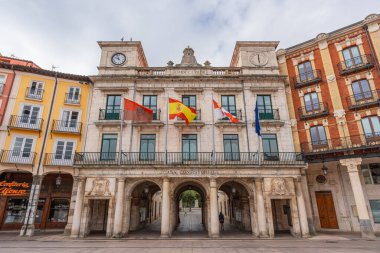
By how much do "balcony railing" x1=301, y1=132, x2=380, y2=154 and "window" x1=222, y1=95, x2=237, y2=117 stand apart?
7.10 m

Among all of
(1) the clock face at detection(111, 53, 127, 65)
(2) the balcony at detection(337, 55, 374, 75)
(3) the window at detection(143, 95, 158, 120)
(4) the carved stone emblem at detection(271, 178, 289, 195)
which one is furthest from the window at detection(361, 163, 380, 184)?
(1) the clock face at detection(111, 53, 127, 65)

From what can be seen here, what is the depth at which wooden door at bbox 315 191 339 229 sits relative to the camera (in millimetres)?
18919

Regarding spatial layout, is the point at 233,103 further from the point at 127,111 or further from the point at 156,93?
the point at 127,111

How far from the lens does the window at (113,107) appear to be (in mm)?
20000

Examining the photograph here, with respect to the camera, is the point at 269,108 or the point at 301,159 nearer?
the point at 301,159

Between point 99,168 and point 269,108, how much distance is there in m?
15.9

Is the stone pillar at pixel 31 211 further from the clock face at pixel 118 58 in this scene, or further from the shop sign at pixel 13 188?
the clock face at pixel 118 58

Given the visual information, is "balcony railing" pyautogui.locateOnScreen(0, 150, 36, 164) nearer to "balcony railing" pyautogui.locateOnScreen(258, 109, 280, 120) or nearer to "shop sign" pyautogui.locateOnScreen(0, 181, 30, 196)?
"shop sign" pyautogui.locateOnScreen(0, 181, 30, 196)

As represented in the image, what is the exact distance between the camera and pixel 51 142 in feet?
65.3

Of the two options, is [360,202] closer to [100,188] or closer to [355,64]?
[355,64]

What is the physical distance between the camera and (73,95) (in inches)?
859

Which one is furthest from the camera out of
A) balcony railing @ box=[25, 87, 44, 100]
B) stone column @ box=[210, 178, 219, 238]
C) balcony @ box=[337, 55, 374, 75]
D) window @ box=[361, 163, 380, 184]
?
balcony railing @ box=[25, 87, 44, 100]

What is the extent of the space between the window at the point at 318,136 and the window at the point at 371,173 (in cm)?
414

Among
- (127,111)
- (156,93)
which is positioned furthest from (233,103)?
(127,111)
